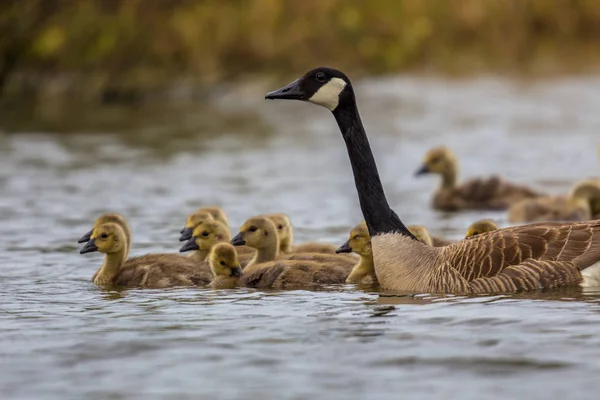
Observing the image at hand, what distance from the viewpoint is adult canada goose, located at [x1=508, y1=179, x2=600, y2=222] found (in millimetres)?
17312

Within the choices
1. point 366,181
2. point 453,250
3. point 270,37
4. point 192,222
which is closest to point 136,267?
point 192,222

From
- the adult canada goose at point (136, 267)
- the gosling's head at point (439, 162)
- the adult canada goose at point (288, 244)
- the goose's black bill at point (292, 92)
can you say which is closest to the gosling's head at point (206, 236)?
the adult canada goose at point (136, 267)

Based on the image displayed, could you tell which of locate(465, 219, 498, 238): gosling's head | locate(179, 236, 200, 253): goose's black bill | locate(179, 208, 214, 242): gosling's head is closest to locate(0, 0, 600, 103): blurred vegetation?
locate(179, 208, 214, 242): gosling's head

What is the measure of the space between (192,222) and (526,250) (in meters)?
4.20

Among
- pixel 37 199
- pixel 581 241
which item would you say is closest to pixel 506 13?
pixel 37 199

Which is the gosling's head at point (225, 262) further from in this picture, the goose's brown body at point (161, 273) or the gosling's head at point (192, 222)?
the gosling's head at point (192, 222)

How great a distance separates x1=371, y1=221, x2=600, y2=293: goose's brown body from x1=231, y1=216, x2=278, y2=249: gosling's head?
2.34 metres

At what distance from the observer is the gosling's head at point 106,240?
43.1 feet

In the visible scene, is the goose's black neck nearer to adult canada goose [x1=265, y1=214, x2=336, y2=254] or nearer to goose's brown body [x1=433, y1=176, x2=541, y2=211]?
adult canada goose [x1=265, y1=214, x2=336, y2=254]

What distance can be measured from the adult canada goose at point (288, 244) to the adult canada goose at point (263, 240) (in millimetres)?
529

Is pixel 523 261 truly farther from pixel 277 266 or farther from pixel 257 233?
pixel 257 233

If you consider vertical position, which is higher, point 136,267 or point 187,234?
point 187,234

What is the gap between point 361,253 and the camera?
12570 millimetres

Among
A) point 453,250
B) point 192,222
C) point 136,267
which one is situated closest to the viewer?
point 453,250
